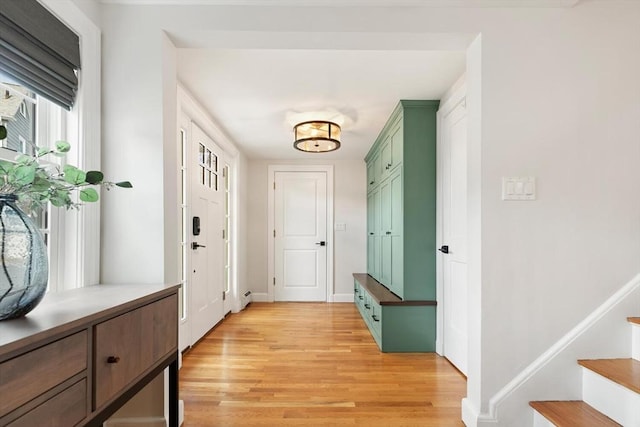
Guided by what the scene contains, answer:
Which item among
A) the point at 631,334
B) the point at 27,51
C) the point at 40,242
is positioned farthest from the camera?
the point at 631,334

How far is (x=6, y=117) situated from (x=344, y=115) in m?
2.48

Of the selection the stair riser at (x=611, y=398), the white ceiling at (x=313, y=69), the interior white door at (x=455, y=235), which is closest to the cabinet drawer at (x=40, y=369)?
the white ceiling at (x=313, y=69)

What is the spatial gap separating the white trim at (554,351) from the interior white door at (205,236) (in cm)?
234

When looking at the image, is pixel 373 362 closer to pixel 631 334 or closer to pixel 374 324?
pixel 374 324

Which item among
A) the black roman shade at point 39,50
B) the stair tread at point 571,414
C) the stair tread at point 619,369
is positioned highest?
the black roman shade at point 39,50

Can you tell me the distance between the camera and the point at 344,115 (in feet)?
10.7

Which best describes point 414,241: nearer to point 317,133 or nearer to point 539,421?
point 317,133

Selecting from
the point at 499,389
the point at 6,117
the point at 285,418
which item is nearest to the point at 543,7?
the point at 499,389

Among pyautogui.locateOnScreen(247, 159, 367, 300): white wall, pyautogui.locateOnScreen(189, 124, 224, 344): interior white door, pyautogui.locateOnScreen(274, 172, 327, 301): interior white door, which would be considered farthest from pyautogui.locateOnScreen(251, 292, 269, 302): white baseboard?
pyautogui.locateOnScreen(189, 124, 224, 344): interior white door

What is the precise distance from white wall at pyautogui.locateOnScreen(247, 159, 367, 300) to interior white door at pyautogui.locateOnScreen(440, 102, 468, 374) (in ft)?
7.76

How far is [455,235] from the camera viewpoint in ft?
8.66

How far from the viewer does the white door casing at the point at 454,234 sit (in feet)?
8.18

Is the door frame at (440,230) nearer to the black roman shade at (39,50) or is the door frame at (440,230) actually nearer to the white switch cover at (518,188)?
the white switch cover at (518,188)

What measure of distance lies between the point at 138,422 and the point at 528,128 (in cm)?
238
